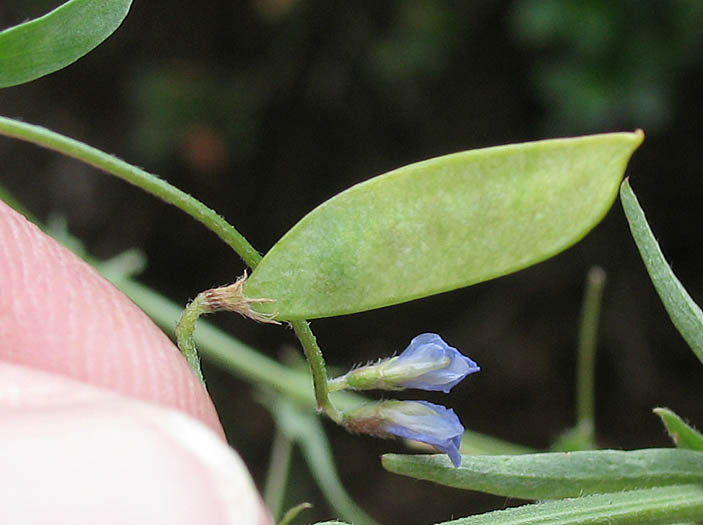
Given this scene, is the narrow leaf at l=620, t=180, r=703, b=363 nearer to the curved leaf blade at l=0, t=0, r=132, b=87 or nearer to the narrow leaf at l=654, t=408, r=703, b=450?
the narrow leaf at l=654, t=408, r=703, b=450

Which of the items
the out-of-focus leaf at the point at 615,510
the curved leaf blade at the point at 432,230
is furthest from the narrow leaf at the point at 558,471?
the curved leaf blade at the point at 432,230

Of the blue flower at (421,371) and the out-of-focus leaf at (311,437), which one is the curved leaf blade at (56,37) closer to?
the blue flower at (421,371)

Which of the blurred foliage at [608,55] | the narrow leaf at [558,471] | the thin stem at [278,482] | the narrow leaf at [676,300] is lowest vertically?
the thin stem at [278,482]

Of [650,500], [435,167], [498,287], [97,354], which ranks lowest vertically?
[498,287]

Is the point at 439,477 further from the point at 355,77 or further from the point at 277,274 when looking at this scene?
the point at 355,77

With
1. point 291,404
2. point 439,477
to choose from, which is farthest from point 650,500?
point 291,404

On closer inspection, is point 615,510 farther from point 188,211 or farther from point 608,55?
point 608,55

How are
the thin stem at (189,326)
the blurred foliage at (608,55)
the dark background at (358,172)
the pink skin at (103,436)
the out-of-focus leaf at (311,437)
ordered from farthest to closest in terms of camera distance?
the dark background at (358,172) → the blurred foliage at (608,55) → the out-of-focus leaf at (311,437) → the thin stem at (189,326) → the pink skin at (103,436)
